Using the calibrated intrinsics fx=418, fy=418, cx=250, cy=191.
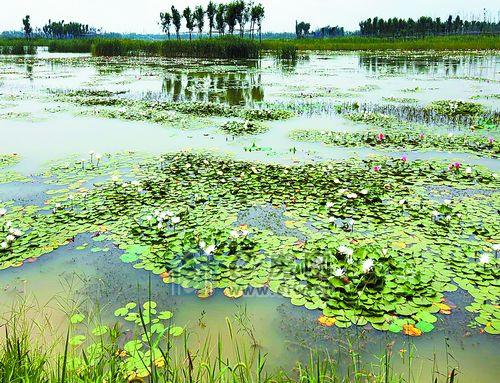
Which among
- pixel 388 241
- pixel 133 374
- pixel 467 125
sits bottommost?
pixel 133 374

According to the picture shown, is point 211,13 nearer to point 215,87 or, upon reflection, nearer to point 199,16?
point 199,16

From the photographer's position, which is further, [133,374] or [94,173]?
[94,173]

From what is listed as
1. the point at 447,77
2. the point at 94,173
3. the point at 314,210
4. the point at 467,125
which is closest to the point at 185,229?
the point at 314,210

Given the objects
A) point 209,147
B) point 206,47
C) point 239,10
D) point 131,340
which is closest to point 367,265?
point 131,340

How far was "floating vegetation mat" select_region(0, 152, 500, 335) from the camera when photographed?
3279 mm

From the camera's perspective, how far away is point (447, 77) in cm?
1878

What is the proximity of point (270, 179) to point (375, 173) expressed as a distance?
1.56 metres

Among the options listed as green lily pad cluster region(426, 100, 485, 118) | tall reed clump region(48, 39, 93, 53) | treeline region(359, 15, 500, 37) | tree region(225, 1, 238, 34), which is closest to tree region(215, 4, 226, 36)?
tree region(225, 1, 238, 34)

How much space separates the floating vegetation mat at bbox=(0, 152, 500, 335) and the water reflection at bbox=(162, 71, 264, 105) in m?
7.42

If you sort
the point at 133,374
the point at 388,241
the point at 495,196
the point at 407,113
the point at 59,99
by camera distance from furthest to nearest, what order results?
the point at 59,99 < the point at 407,113 < the point at 495,196 < the point at 388,241 < the point at 133,374

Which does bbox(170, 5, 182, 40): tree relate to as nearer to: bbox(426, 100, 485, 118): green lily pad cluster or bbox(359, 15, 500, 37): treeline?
bbox(359, 15, 500, 37): treeline

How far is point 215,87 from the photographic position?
1641 centimetres

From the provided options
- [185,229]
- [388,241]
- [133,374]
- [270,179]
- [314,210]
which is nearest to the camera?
[133,374]

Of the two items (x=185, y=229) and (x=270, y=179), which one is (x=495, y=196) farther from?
(x=185, y=229)
